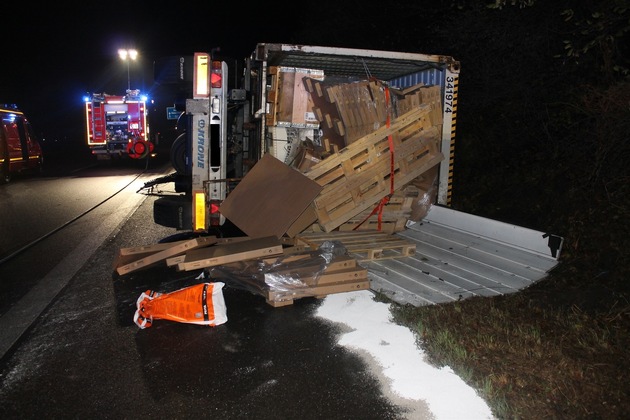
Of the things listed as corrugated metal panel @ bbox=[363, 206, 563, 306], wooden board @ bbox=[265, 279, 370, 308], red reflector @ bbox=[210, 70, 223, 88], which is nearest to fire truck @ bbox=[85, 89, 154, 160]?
red reflector @ bbox=[210, 70, 223, 88]

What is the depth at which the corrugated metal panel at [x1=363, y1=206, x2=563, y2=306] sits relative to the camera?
496cm

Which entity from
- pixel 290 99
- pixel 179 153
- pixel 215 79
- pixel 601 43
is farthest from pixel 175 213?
pixel 601 43

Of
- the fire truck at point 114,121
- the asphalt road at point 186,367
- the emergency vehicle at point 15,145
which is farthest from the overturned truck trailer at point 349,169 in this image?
the fire truck at point 114,121

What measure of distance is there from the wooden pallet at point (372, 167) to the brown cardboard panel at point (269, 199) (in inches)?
14.1

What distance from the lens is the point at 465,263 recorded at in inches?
226

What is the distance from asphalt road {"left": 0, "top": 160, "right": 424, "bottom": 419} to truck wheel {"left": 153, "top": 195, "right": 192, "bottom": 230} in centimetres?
122

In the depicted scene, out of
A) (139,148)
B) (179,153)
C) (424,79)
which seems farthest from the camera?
(139,148)

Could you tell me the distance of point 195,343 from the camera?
407cm

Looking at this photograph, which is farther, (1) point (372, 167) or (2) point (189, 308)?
(1) point (372, 167)

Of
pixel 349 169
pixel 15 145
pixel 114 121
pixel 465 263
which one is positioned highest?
pixel 114 121

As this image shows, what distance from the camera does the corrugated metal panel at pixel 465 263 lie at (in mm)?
4957

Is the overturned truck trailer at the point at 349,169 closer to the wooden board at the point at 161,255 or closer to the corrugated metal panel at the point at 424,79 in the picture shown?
the corrugated metal panel at the point at 424,79

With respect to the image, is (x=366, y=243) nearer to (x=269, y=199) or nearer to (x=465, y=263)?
(x=465, y=263)

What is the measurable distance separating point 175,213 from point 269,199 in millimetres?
1268
